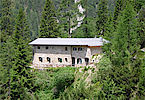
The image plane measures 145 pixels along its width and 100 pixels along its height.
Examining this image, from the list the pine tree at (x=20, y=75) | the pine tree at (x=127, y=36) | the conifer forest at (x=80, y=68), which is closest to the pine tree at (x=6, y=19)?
the conifer forest at (x=80, y=68)

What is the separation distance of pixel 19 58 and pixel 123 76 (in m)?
16.8

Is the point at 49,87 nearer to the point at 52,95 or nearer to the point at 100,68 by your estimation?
the point at 52,95

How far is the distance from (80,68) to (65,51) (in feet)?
20.0

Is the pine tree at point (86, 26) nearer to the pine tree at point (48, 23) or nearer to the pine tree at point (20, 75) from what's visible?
the pine tree at point (48, 23)

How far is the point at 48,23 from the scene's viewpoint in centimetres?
4391

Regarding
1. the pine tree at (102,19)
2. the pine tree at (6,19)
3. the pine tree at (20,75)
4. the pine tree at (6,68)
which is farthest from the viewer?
the pine tree at (6,19)

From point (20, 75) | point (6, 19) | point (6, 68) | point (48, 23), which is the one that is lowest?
point (20, 75)

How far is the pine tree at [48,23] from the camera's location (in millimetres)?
43000

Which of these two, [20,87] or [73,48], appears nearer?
[20,87]

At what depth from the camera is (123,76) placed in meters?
18.4

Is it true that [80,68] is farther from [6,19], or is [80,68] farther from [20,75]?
[6,19]

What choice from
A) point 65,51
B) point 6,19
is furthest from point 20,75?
point 6,19

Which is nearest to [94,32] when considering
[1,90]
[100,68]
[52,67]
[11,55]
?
[52,67]

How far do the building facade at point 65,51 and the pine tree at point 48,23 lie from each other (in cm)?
562
